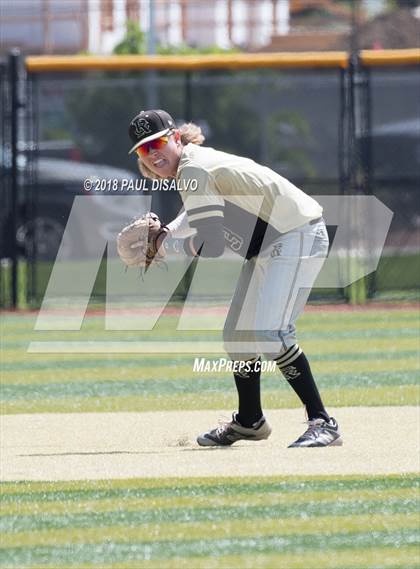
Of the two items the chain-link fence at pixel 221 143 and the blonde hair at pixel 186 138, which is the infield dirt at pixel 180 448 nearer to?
the blonde hair at pixel 186 138

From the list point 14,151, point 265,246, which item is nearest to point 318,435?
point 265,246

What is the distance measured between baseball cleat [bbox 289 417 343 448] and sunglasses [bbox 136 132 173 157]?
1.78 meters

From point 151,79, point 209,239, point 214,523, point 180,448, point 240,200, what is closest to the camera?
point 214,523

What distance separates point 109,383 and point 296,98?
1587 centimetres

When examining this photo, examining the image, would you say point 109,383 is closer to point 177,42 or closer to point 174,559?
point 174,559

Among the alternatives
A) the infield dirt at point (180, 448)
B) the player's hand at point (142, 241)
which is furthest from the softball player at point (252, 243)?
the infield dirt at point (180, 448)

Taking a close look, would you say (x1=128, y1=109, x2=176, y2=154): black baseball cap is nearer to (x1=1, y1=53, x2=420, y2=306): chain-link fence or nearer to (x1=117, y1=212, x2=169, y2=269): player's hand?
(x1=117, y1=212, x2=169, y2=269): player's hand

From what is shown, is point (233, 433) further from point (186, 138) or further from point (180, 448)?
point (186, 138)

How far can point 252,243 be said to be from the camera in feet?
27.0

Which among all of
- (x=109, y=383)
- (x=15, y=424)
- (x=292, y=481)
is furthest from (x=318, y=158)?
(x=292, y=481)

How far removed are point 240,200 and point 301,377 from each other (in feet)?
3.48

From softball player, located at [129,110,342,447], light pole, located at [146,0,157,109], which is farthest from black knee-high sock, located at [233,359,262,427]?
light pole, located at [146,0,157,109]

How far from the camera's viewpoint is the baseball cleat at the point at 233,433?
8469 millimetres

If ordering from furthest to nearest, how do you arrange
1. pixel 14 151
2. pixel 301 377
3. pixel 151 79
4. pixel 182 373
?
1. pixel 151 79
2. pixel 14 151
3. pixel 182 373
4. pixel 301 377
